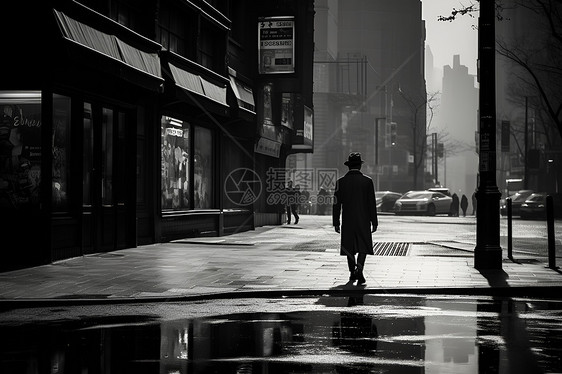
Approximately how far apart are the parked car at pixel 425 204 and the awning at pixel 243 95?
27.2m

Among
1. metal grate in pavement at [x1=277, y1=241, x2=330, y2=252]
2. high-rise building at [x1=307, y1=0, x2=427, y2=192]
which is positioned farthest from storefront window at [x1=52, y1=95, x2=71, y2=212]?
high-rise building at [x1=307, y1=0, x2=427, y2=192]

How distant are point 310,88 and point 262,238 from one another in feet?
52.6

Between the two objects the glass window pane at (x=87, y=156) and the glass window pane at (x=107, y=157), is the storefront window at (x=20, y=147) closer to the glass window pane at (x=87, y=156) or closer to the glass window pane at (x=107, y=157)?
the glass window pane at (x=87, y=156)

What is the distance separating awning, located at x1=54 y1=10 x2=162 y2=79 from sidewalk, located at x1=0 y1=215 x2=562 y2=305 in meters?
3.59

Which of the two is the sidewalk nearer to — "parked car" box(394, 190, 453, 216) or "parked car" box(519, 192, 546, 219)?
"parked car" box(519, 192, 546, 219)

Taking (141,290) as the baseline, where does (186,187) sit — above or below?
above

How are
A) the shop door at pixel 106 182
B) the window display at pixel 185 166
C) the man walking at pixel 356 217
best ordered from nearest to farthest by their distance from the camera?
the man walking at pixel 356 217 → the shop door at pixel 106 182 → the window display at pixel 185 166

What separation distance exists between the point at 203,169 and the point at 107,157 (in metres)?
6.64

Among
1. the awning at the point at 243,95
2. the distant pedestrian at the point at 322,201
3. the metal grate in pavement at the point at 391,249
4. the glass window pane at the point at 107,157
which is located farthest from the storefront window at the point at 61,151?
the distant pedestrian at the point at 322,201

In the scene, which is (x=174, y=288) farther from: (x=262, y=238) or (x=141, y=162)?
(x=262, y=238)

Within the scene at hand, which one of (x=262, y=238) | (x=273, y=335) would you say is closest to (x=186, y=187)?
(x=262, y=238)

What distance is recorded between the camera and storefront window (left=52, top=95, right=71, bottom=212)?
16.0 meters

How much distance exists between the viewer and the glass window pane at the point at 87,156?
56.5 ft

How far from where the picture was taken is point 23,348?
7.33 meters
